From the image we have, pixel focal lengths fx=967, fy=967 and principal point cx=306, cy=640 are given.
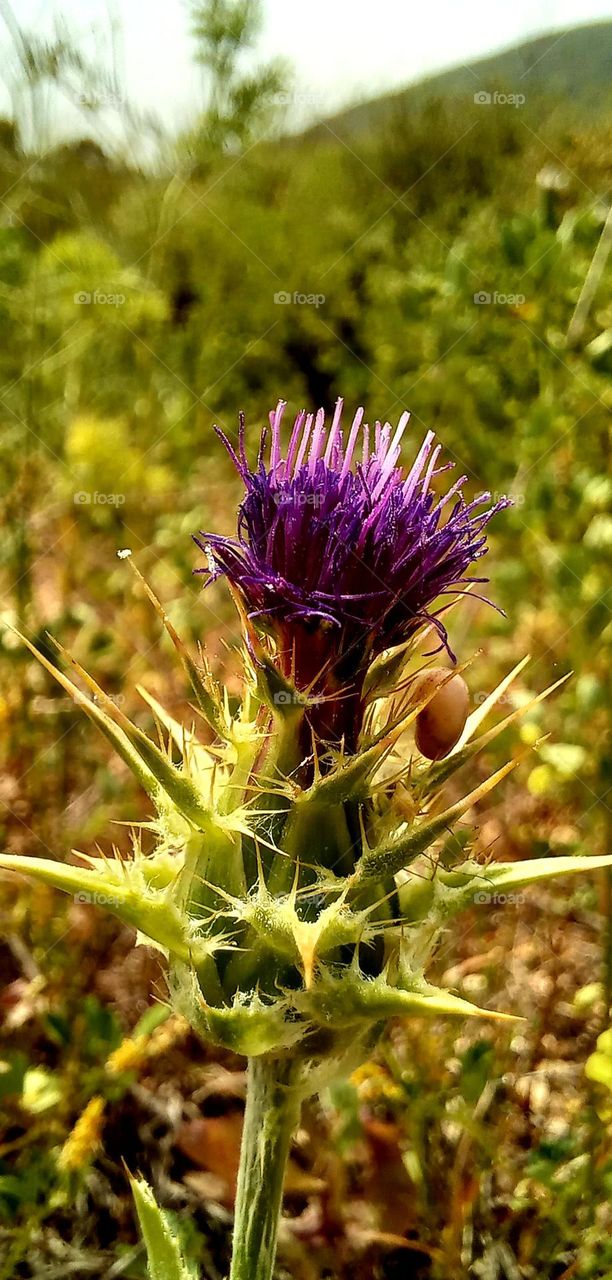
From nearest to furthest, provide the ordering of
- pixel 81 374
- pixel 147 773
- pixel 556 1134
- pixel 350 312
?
1. pixel 147 773
2. pixel 556 1134
3. pixel 81 374
4. pixel 350 312

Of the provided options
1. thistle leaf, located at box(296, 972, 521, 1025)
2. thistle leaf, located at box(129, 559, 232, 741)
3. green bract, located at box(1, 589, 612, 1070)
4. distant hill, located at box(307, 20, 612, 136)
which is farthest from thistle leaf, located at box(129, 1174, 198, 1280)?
distant hill, located at box(307, 20, 612, 136)

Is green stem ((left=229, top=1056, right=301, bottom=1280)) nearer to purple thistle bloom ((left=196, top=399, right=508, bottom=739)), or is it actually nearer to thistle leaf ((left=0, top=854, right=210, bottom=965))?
thistle leaf ((left=0, top=854, right=210, bottom=965))

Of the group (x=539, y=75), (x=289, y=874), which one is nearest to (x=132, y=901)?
(x=289, y=874)

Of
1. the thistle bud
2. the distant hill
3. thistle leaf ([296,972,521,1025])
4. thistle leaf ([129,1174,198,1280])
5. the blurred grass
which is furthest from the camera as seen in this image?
the distant hill

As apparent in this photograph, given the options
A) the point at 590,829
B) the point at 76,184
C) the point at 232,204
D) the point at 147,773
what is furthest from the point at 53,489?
the point at 232,204

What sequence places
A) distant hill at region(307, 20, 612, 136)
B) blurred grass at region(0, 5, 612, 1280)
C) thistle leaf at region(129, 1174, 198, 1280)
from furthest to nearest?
distant hill at region(307, 20, 612, 136), blurred grass at region(0, 5, 612, 1280), thistle leaf at region(129, 1174, 198, 1280)

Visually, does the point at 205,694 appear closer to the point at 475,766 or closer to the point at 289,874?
the point at 289,874

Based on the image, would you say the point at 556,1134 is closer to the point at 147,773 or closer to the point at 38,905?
the point at 38,905
